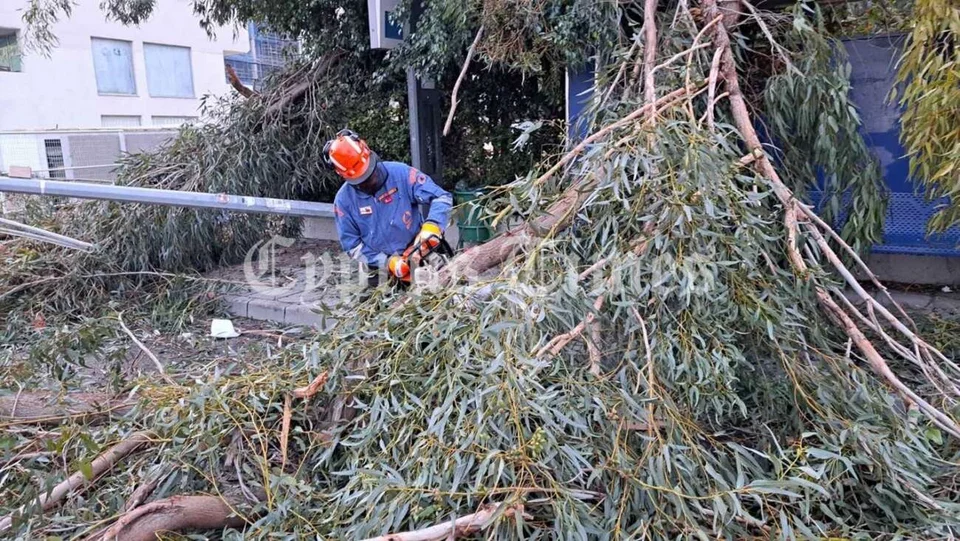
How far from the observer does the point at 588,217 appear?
2984mm

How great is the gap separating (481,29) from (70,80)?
1799 cm

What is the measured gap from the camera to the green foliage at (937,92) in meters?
2.79

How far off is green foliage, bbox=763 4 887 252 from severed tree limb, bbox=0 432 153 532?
3.28m

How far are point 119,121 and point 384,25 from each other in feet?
58.5

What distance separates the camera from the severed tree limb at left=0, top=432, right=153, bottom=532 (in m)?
2.38

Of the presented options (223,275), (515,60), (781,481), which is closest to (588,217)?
(781,481)

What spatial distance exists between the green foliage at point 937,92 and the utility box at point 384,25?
142 inches

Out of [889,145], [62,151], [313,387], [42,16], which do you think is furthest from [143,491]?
[62,151]

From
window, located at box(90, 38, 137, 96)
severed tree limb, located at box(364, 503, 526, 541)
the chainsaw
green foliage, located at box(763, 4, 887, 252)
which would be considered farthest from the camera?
window, located at box(90, 38, 137, 96)

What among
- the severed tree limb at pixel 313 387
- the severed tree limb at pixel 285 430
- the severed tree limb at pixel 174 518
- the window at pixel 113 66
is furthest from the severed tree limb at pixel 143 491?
the window at pixel 113 66

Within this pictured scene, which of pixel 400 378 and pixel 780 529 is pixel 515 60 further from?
pixel 780 529

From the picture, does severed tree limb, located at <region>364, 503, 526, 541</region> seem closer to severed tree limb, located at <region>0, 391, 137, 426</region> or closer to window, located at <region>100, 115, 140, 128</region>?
severed tree limb, located at <region>0, 391, 137, 426</region>

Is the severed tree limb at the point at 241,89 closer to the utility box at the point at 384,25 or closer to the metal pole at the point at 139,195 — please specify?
the utility box at the point at 384,25

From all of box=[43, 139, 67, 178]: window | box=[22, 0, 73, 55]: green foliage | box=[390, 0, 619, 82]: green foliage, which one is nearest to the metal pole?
box=[390, 0, 619, 82]: green foliage
